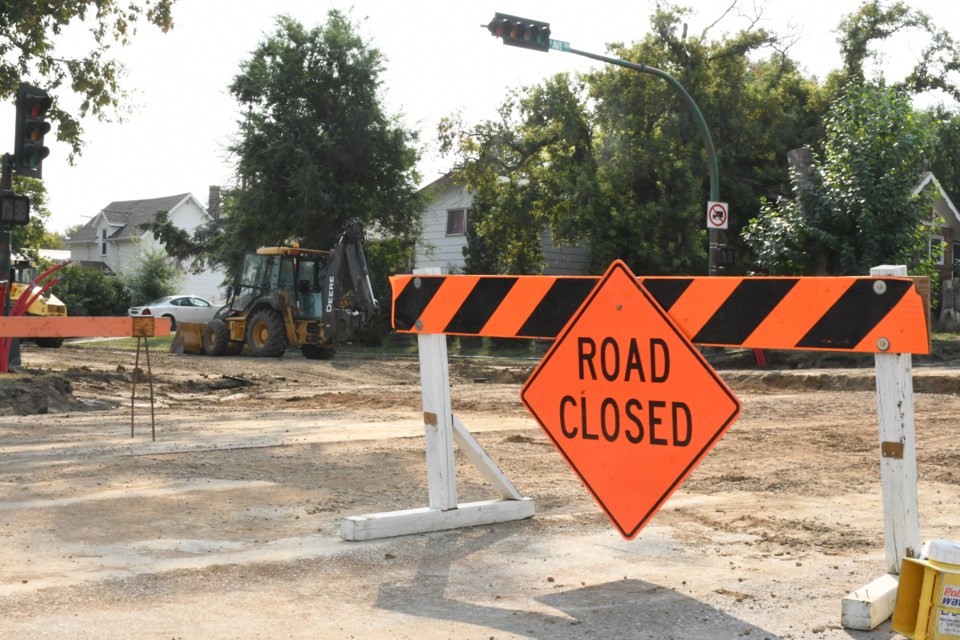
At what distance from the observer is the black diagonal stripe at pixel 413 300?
6.32m

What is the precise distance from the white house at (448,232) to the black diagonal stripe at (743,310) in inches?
1443

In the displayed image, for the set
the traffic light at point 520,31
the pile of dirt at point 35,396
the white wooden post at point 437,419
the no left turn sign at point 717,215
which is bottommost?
the pile of dirt at point 35,396

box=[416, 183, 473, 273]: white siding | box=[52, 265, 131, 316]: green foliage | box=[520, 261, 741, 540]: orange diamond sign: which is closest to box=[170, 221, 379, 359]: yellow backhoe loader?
box=[416, 183, 473, 273]: white siding

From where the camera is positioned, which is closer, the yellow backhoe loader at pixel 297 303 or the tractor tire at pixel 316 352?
the yellow backhoe loader at pixel 297 303

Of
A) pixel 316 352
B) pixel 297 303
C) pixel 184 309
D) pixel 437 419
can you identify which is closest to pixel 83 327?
pixel 437 419

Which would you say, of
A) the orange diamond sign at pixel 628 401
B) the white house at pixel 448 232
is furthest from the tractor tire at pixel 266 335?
the orange diamond sign at pixel 628 401

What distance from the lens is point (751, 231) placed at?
29.5 meters

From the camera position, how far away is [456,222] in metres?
45.1

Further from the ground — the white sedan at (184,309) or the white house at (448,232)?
the white house at (448,232)

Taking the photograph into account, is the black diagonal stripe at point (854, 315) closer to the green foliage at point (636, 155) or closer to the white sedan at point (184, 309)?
the green foliage at point (636, 155)

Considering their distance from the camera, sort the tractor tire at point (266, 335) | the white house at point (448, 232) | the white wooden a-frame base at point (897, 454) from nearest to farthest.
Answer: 1. the white wooden a-frame base at point (897, 454)
2. the tractor tire at point (266, 335)
3. the white house at point (448, 232)

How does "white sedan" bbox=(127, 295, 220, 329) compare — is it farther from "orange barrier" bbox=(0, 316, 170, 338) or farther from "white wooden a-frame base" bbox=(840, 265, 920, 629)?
"white wooden a-frame base" bbox=(840, 265, 920, 629)

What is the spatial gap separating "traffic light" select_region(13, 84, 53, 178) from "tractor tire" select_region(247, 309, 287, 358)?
12388mm

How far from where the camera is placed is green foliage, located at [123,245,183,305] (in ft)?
192
